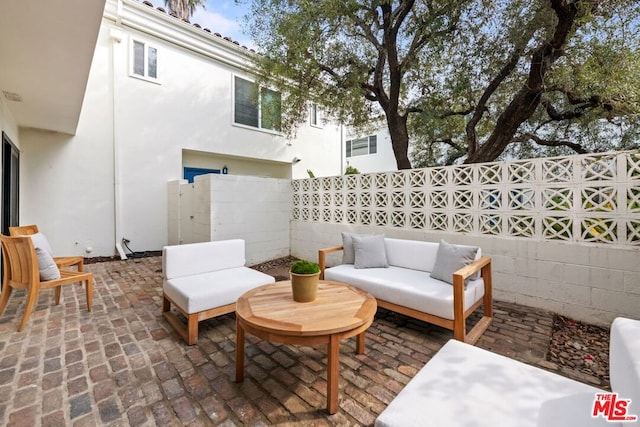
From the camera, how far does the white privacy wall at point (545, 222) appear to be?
3.01 m

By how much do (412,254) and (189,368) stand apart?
283 centimetres

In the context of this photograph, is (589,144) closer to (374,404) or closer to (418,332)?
(418,332)

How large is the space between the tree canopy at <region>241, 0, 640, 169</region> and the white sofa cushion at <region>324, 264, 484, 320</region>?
3.06 metres

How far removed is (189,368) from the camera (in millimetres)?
2311

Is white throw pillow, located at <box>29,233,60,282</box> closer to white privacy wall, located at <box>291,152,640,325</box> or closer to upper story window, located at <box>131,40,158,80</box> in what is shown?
white privacy wall, located at <box>291,152,640,325</box>

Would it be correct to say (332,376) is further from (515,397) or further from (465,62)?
(465,62)

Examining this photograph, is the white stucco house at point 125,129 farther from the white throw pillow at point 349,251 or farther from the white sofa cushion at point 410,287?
the white sofa cushion at point 410,287

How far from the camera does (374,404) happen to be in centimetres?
194

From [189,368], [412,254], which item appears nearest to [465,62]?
[412,254]

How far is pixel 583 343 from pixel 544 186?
5.77 feet

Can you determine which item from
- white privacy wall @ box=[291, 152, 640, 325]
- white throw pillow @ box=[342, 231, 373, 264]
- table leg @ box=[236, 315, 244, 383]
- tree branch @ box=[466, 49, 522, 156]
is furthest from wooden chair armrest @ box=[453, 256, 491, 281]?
tree branch @ box=[466, 49, 522, 156]

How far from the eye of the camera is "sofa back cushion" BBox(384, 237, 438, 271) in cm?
360

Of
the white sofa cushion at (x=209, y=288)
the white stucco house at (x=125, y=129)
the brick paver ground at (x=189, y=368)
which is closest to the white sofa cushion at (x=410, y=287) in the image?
the brick paver ground at (x=189, y=368)

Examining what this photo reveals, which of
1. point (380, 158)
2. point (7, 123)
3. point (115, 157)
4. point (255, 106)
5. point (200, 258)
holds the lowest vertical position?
point (200, 258)
